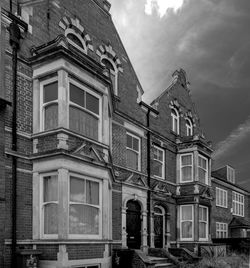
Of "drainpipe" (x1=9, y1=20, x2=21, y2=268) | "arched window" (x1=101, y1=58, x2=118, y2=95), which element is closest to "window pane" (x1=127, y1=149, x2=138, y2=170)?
"arched window" (x1=101, y1=58, x2=118, y2=95)

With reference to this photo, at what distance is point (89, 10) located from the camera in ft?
54.8

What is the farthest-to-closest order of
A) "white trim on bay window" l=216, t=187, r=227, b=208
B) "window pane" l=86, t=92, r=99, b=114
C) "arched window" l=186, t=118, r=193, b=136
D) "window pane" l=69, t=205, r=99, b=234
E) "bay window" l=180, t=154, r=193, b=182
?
"white trim on bay window" l=216, t=187, r=227, b=208 < "arched window" l=186, t=118, r=193, b=136 < "bay window" l=180, t=154, r=193, b=182 < "window pane" l=86, t=92, r=99, b=114 < "window pane" l=69, t=205, r=99, b=234

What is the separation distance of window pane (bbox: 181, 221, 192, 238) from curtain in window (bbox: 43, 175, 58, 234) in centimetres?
1147

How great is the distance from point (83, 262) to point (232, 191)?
23870 millimetres

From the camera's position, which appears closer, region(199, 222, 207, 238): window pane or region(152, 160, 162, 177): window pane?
region(152, 160, 162, 177): window pane

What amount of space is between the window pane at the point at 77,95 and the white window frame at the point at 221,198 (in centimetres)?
1945

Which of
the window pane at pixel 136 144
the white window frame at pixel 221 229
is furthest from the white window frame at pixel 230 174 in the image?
the window pane at pixel 136 144

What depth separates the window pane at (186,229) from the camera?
21.3 metres

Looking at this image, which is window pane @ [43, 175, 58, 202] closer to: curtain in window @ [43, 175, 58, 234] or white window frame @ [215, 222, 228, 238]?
curtain in window @ [43, 175, 58, 234]

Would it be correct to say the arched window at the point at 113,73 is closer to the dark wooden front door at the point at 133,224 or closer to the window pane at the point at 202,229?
the dark wooden front door at the point at 133,224

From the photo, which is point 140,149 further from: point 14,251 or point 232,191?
point 232,191

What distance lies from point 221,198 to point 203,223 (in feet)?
29.1

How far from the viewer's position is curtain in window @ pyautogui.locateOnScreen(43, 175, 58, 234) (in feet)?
38.3

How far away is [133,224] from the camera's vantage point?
1812cm
